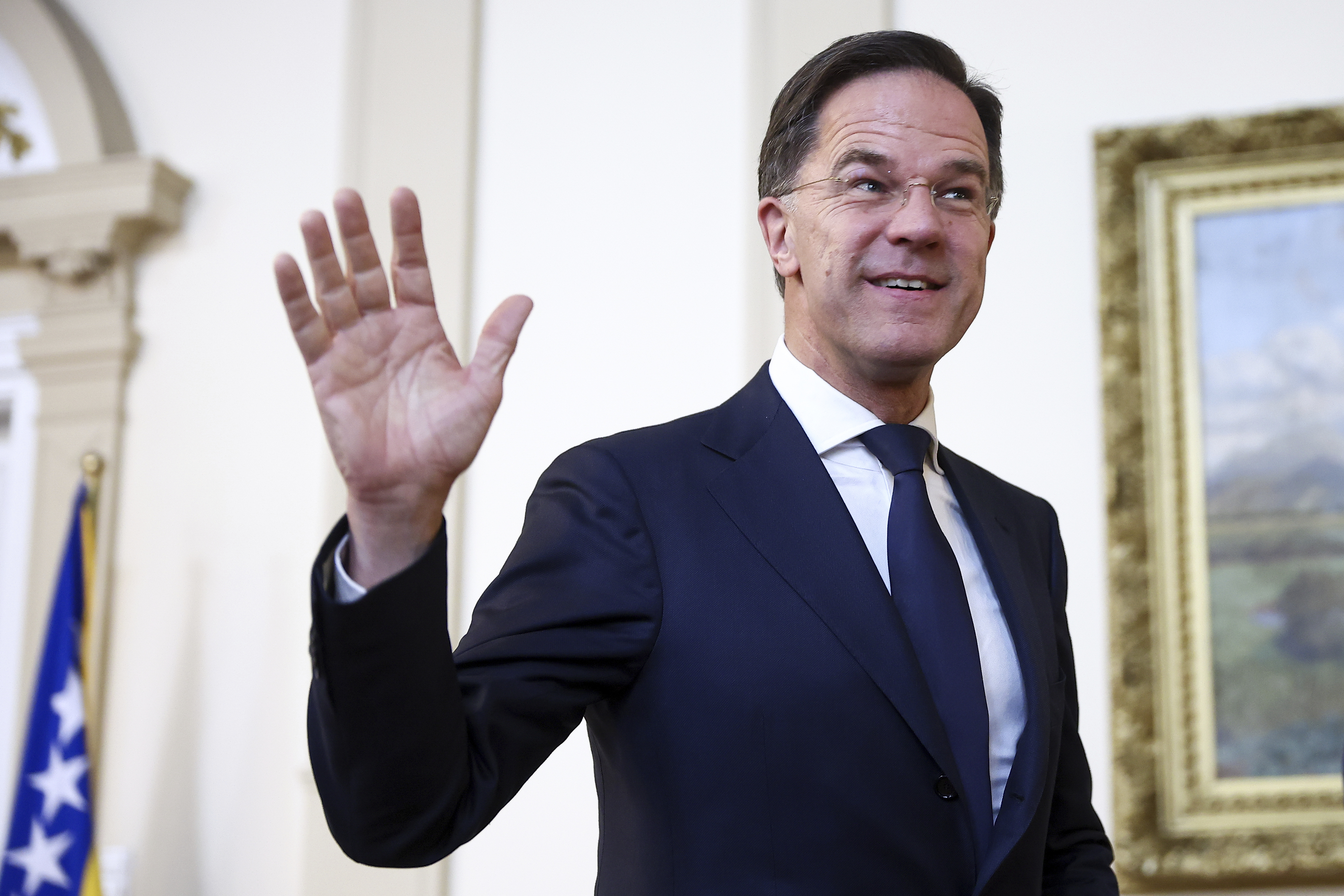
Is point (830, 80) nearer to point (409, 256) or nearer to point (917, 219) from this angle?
point (917, 219)

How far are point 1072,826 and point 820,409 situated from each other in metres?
0.70

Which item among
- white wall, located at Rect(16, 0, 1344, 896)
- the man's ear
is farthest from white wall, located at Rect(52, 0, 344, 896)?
the man's ear

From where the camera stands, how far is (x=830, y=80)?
6.13ft

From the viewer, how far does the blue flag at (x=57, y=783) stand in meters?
3.88

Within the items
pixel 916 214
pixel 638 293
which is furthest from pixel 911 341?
pixel 638 293

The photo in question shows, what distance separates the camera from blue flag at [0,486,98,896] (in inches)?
153

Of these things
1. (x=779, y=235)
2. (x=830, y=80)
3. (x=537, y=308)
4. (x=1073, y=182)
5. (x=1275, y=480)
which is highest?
(x=1073, y=182)

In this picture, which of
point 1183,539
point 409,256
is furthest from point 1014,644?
point 1183,539

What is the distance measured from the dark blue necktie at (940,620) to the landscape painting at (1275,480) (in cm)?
213

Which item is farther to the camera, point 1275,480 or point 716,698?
point 1275,480

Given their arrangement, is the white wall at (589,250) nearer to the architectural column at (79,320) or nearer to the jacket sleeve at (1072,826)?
the architectural column at (79,320)

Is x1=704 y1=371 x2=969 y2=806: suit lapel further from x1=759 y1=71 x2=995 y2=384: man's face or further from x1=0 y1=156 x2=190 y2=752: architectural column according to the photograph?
x1=0 y1=156 x2=190 y2=752: architectural column

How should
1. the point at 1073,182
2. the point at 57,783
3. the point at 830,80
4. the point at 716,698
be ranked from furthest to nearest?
1. the point at 57,783
2. the point at 1073,182
3. the point at 830,80
4. the point at 716,698

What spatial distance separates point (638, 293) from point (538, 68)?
2.80 feet
